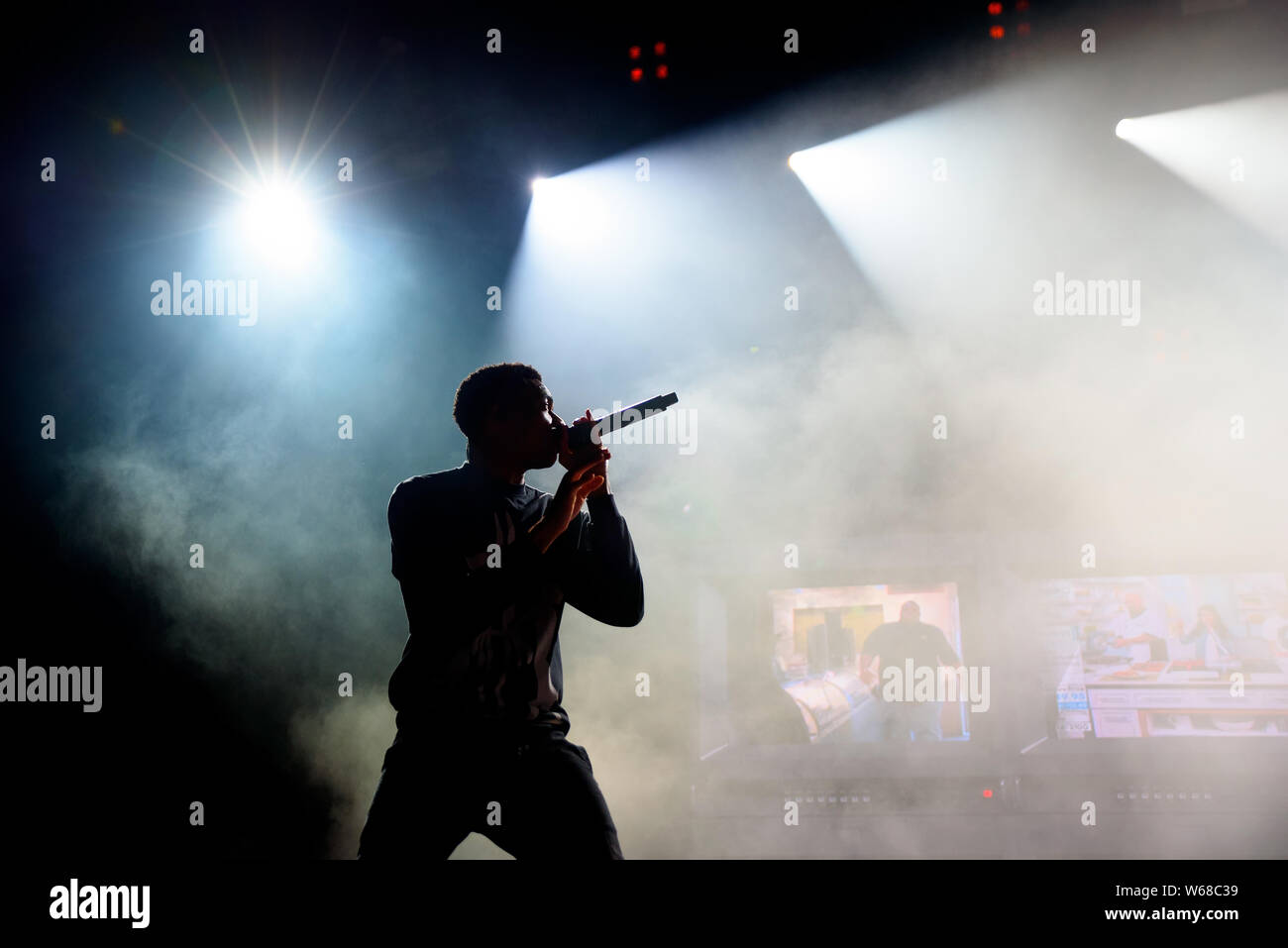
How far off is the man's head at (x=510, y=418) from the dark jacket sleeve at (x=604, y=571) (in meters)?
0.18

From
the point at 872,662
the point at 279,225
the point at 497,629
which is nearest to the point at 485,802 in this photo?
the point at 497,629

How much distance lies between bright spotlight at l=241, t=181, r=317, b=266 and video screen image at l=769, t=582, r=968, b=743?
2.83m

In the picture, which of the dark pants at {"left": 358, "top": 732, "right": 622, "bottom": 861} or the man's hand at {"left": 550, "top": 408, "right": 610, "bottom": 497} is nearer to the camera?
the dark pants at {"left": 358, "top": 732, "right": 622, "bottom": 861}

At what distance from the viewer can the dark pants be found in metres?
1.50

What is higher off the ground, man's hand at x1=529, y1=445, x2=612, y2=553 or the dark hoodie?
man's hand at x1=529, y1=445, x2=612, y2=553

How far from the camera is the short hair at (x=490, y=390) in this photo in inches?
75.1

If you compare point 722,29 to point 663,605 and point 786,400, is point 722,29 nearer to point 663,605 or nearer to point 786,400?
point 786,400

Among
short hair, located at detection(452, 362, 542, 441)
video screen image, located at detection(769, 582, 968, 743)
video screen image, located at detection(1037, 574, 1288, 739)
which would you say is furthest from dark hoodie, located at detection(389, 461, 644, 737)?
video screen image, located at detection(1037, 574, 1288, 739)

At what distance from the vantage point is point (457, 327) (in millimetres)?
4215

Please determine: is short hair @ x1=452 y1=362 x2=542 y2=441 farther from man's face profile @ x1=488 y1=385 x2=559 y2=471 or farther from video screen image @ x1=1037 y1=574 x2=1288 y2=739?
video screen image @ x1=1037 y1=574 x2=1288 y2=739

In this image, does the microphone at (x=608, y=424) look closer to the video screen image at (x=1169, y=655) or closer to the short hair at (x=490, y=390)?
the short hair at (x=490, y=390)

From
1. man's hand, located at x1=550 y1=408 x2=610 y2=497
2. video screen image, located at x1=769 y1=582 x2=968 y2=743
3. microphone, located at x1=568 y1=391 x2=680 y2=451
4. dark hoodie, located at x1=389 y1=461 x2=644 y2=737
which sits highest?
microphone, located at x1=568 y1=391 x2=680 y2=451

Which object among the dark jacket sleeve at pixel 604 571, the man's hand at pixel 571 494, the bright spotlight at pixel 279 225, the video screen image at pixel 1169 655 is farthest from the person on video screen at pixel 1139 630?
the bright spotlight at pixel 279 225

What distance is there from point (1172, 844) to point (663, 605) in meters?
2.43
